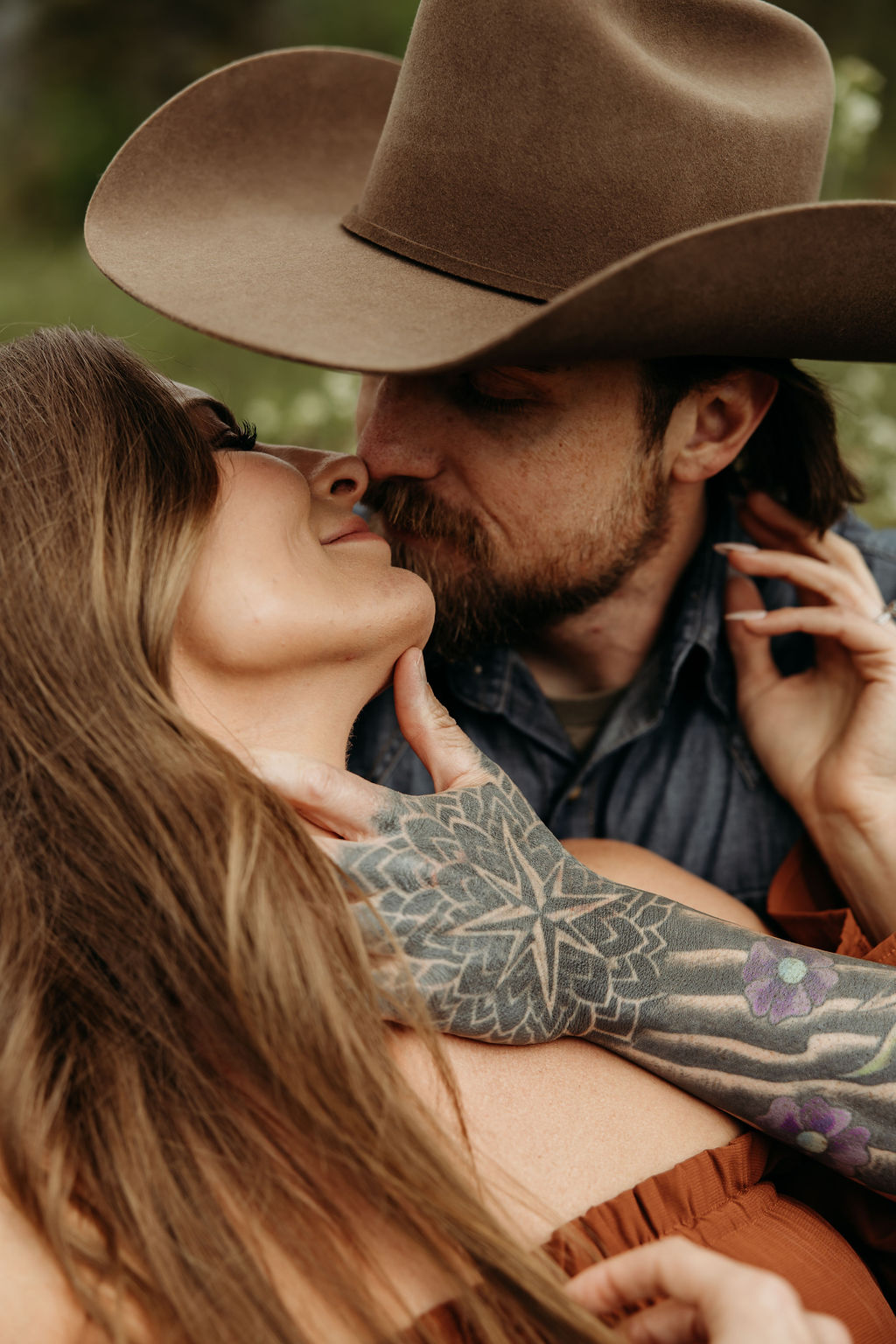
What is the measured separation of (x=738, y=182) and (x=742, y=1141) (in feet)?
5.15

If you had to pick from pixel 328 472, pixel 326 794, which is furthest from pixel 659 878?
pixel 328 472

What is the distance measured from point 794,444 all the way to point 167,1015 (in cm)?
192

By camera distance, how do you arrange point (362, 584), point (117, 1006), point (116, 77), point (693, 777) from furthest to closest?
point (116, 77)
point (693, 777)
point (362, 584)
point (117, 1006)

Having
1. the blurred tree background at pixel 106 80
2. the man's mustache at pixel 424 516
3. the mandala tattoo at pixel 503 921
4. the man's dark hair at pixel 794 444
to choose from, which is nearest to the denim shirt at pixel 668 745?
the man's dark hair at pixel 794 444

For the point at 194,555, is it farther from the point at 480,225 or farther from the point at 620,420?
the point at 620,420

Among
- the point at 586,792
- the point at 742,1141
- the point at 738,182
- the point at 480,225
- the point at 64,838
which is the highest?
the point at 738,182

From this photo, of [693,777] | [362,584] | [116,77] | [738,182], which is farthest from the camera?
[116,77]

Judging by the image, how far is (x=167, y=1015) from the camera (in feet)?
4.29

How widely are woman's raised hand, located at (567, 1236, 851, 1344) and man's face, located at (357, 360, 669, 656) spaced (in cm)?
141

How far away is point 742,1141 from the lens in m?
1.51

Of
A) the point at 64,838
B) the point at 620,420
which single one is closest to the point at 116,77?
the point at 620,420

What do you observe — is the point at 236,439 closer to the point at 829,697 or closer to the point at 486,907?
the point at 486,907

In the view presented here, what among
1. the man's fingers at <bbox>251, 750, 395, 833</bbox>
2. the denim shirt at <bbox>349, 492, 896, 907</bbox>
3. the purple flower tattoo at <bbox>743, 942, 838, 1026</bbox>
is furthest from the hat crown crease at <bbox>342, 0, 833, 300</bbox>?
the purple flower tattoo at <bbox>743, 942, 838, 1026</bbox>

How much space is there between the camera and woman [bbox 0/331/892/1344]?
1207 millimetres
